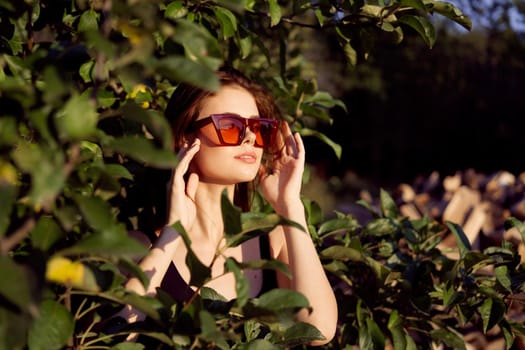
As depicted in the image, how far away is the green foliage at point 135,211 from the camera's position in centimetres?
99

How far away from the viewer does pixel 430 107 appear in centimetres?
1215

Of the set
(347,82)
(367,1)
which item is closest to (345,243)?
(367,1)

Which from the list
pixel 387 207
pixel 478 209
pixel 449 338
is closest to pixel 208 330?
pixel 449 338

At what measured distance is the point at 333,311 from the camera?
188cm

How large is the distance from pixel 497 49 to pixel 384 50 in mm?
2016

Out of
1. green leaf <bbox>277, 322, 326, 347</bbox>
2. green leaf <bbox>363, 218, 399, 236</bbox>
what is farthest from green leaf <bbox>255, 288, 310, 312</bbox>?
green leaf <bbox>363, 218, 399, 236</bbox>

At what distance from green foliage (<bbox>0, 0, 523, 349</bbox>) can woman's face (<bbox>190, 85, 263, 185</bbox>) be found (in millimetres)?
199

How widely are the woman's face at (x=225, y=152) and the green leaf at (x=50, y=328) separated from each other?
2.70ft

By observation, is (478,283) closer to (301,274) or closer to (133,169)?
(301,274)

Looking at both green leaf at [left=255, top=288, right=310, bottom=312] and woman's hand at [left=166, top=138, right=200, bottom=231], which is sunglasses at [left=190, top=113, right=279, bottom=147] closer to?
woman's hand at [left=166, top=138, right=200, bottom=231]

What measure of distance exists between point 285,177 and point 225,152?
0.63 ft

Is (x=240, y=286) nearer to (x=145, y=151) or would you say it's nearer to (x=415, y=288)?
(x=145, y=151)

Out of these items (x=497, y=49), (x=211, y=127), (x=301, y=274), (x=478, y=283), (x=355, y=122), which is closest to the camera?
(x=301, y=274)

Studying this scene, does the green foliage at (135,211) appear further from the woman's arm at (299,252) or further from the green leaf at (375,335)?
the woman's arm at (299,252)
